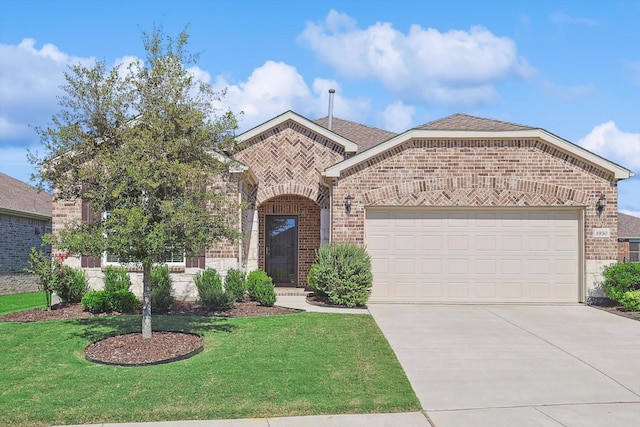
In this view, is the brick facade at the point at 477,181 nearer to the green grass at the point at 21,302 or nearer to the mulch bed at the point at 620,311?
the mulch bed at the point at 620,311

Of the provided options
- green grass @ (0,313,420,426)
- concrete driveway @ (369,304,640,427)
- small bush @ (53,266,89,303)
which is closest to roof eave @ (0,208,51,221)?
small bush @ (53,266,89,303)

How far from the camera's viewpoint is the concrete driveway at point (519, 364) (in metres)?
5.84

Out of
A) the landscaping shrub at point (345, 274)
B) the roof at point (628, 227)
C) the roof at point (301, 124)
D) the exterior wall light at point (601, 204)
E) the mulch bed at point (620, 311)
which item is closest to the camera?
the mulch bed at point (620, 311)

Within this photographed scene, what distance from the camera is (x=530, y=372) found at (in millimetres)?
7332

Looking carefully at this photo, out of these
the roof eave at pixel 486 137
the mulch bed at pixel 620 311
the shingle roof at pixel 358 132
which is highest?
the shingle roof at pixel 358 132

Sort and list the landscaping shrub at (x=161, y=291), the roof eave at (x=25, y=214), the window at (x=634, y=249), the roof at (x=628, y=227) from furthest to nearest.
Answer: the window at (x=634, y=249) < the roof at (x=628, y=227) < the roof eave at (x=25, y=214) < the landscaping shrub at (x=161, y=291)

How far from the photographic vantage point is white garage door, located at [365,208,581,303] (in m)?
13.5

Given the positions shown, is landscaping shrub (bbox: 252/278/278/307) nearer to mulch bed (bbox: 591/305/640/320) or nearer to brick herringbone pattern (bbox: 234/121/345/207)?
brick herringbone pattern (bbox: 234/121/345/207)

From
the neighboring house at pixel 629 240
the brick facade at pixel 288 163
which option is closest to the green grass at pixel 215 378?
the brick facade at pixel 288 163

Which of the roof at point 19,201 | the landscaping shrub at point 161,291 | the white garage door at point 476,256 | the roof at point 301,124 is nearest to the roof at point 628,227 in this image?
the white garage door at point 476,256

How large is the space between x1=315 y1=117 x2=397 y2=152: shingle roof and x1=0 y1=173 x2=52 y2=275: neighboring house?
1016 cm

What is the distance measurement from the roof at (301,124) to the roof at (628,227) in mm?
17591

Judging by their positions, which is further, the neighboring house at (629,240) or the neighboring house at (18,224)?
the neighboring house at (629,240)

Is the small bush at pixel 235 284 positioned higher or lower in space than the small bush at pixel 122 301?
higher
